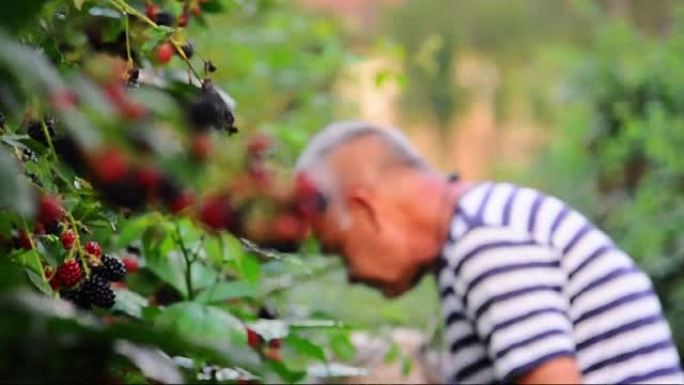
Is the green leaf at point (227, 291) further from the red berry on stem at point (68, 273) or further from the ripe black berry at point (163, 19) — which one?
the red berry on stem at point (68, 273)

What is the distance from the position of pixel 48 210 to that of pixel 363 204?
1.04 m

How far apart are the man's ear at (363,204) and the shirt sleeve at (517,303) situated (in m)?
0.16

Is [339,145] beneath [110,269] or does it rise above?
above

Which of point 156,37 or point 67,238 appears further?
point 156,37

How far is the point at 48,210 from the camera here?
0.64 m

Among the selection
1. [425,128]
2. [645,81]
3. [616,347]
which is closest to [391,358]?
[616,347]

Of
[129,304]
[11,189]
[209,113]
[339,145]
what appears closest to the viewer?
[11,189]

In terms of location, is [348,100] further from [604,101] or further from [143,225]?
[143,225]

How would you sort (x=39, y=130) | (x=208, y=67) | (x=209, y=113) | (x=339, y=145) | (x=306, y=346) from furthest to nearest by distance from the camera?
(x=339, y=145) → (x=306, y=346) → (x=208, y=67) → (x=39, y=130) → (x=209, y=113)

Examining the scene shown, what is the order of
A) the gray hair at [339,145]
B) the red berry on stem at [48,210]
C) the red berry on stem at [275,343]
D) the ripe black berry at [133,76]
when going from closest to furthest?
1. the red berry on stem at [48,210]
2. the ripe black berry at [133,76]
3. the red berry on stem at [275,343]
4. the gray hair at [339,145]

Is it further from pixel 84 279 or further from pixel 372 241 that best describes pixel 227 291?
pixel 372 241

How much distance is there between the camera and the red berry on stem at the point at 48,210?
64 centimetres

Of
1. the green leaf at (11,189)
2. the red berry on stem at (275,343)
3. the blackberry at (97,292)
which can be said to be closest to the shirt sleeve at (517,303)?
the red berry on stem at (275,343)

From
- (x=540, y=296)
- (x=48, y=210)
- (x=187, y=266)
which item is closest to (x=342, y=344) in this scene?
(x=187, y=266)
